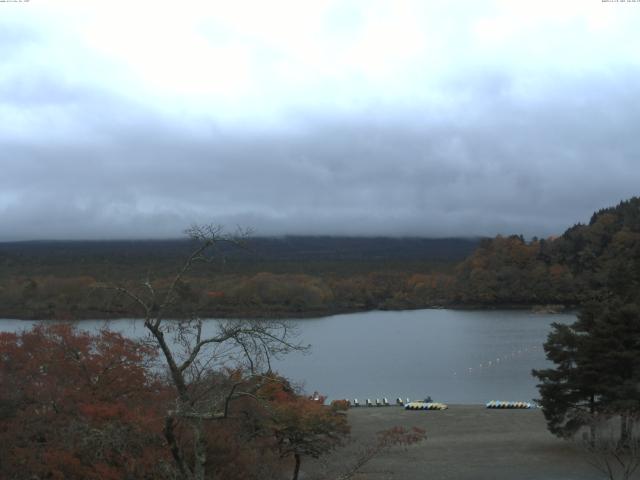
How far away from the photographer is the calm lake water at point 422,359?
41.2 meters

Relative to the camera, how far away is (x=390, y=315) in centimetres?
10400

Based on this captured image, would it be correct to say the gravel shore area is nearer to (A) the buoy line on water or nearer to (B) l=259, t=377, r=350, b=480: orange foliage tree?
(B) l=259, t=377, r=350, b=480: orange foliage tree

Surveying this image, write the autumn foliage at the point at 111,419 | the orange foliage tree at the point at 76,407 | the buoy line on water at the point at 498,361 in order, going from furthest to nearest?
1. the buoy line on water at the point at 498,361
2. the orange foliage tree at the point at 76,407
3. the autumn foliage at the point at 111,419

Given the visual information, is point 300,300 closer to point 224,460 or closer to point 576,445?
point 576,445

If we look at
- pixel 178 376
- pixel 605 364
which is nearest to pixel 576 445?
pixel 605 364

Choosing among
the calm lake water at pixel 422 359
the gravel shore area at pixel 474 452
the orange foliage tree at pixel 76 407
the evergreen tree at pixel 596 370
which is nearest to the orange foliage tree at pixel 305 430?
the gravel shore area at pixel 474 452

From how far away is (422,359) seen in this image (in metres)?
54.8

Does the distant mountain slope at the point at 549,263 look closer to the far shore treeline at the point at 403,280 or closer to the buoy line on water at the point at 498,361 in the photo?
the far shore treeline at the point at 403,280

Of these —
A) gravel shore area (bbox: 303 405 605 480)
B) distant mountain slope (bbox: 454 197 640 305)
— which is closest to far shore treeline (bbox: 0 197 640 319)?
distant mountain slope (bbox: 454 197 640 305)

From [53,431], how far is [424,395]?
30.1 metres

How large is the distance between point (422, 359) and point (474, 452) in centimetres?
3216

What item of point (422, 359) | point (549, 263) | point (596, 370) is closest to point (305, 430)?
point (596, 370)

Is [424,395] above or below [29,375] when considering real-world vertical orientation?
below

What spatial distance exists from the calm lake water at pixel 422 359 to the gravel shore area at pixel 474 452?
7.00 metres
